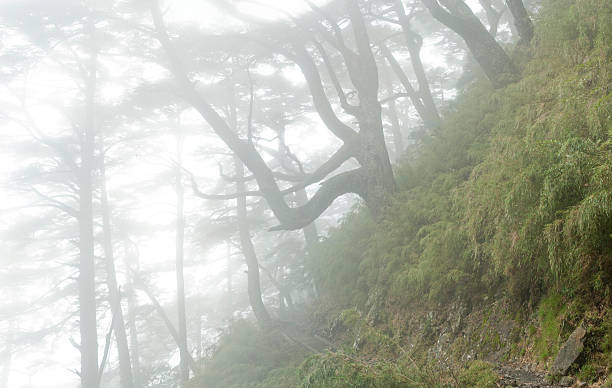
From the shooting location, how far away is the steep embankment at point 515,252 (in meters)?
2.91

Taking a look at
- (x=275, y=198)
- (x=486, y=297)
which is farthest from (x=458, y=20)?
(x=486, y=297)

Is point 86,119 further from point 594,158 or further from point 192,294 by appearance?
point 192,294

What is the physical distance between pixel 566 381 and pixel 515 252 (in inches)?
39.1

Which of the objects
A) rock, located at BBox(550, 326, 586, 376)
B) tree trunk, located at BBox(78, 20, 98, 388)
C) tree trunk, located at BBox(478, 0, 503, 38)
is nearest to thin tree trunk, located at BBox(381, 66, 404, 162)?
tree trunk, located at BBox(478, 0, 503, 38)

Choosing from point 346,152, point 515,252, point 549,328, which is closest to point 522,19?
point 346,152

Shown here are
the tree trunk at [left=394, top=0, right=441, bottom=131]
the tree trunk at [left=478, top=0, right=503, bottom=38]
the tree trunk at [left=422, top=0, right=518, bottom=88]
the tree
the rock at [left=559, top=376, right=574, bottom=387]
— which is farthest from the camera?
the tree trunk at [left=394, top=0, right=441, bottom=131]

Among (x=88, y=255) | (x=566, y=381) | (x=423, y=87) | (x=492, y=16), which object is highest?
(x=492, y=16)

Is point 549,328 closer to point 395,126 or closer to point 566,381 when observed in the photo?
point 566,381

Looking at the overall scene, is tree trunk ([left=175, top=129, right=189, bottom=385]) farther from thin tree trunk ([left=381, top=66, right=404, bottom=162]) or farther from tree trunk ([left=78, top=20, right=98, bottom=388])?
thin tree trunk ([left=381, top=66, right=404, bottom=162])

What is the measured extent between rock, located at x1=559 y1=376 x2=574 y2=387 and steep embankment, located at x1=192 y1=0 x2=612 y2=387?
0.02m

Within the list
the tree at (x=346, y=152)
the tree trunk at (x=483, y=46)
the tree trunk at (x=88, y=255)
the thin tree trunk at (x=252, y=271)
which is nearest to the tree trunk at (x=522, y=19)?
the tree trunk at (x=483, y=46)

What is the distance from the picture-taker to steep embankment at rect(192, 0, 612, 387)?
2906mm

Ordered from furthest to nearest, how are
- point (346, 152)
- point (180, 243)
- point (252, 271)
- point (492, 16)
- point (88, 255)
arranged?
1. point (180, 243)
2. point (252, 271)
3. point (88, 255)
4. point (492, 16)
5. point (346, 152)

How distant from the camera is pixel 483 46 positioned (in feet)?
25.4
